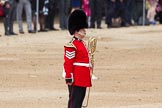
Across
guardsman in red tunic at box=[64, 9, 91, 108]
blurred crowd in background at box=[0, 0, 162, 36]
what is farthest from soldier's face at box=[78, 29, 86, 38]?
blurred crowd in background at box=[0, 0, 162, 36]

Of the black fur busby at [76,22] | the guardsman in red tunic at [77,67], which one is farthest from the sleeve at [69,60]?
the black fur busby at [76,22]

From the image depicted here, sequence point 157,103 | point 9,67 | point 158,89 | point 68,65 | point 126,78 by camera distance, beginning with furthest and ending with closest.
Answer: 1. point 9,67
2. point 126,78
3. point 158,89
4. point 157,103
5. point 68,65

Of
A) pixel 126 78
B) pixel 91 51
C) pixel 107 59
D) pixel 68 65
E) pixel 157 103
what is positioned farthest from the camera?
pixel 107 59

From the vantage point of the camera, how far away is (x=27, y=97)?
15039 millimetres

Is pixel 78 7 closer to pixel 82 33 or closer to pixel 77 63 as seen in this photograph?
pixel 82 33

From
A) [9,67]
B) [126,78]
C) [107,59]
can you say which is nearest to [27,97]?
[126,78]

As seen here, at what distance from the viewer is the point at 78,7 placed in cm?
3212

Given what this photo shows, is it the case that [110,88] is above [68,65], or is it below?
below

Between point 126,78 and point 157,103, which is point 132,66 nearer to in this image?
point 126,78

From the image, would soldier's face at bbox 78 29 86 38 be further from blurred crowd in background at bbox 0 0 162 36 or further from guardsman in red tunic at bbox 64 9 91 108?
blurred crowd in background at bbox 0 0 162 36

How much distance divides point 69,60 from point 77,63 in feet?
0.59

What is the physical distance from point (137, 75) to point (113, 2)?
17.0 metres

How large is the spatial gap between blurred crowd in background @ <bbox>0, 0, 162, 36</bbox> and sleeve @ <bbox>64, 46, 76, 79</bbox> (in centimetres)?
1847

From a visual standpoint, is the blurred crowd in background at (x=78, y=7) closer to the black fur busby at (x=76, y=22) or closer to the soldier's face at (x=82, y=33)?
the black fur busby at (x=76, y=22)
